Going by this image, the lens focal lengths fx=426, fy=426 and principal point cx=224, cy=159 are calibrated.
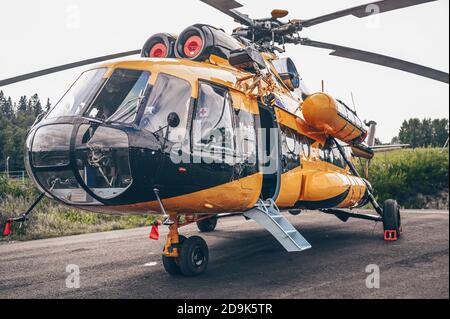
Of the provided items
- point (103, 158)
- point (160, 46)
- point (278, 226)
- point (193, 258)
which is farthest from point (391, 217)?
point (103, 158)

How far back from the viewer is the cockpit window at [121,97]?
4848 millimetres

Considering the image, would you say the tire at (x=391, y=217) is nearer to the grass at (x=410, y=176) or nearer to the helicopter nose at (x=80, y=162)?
the grass at (x=410, y=176)

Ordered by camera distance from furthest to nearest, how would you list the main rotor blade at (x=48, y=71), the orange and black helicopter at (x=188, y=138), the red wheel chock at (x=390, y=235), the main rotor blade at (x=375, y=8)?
1. the red wheel chock at (x=390, y=235)
2. the main rotor blade at (x=48, y=71)
3. the main rotor blade at (x=375, y=8)
4. the orange and black helicopter at (x=188, y=138)

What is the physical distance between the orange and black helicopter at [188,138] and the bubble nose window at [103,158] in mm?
11

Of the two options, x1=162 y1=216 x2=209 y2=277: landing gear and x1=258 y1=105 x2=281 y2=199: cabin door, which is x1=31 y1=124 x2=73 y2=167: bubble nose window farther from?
x1=258 y1=105 x2=281 y2=199: cabin door

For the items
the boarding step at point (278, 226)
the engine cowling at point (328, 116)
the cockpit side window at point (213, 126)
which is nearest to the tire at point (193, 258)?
the boarding step at point (278, 226)

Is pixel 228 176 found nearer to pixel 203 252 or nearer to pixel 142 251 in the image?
pixel 203 252

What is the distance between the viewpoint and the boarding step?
5.48 metres

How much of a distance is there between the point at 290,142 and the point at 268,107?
0.93 m

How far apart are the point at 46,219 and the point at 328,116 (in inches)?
339

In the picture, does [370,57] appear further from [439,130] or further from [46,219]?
[46,219]

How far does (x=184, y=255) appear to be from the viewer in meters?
5.57

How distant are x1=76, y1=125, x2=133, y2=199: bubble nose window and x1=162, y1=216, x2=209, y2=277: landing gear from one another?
1236 mm

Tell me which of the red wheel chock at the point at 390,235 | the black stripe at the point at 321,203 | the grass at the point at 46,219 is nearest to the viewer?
the black stripe at the point at 321,203
